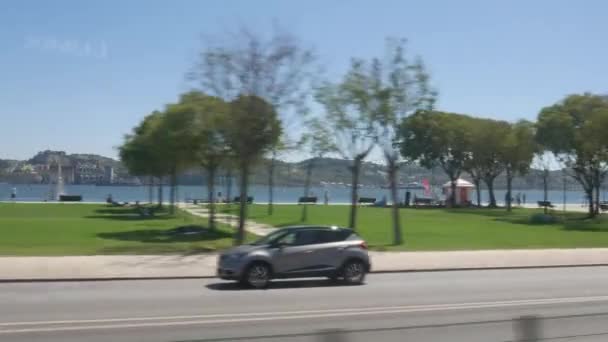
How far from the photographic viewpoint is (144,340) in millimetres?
10523

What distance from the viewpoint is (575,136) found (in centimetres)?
5462

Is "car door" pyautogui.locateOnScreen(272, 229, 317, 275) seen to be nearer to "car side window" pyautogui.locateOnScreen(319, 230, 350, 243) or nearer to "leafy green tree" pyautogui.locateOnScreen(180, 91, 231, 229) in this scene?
"car side window" pyautogui.locateOnScreen(319, 230, 350, 243)

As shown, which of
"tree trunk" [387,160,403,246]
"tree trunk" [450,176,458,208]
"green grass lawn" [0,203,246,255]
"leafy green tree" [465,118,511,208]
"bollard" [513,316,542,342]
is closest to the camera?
"bollard" [513,316,542,342]

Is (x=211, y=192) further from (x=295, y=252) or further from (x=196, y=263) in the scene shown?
(x=295, y=252)

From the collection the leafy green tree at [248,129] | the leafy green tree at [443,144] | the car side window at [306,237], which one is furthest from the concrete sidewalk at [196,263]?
the leafy green tree at [443,144]

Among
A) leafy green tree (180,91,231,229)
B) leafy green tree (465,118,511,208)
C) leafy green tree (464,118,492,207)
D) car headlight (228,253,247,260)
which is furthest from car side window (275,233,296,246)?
leafy green tree (464,118,492,207)

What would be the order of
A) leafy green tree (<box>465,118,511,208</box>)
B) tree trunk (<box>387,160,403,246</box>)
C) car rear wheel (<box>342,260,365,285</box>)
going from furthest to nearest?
1. leafy green tree (<box>465,118,511,208</box>)
2. tree trunk (<box>387,160,403,246</box>)
3. car rear wheel (<box>342,260,365,285</box>)

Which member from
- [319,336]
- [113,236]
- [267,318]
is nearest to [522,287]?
[267,318]

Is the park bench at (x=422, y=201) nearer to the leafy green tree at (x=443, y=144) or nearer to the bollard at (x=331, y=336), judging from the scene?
the leafy green tree at (x=443, y=144)

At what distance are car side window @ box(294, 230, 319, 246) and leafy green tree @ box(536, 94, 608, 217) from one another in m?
36.9

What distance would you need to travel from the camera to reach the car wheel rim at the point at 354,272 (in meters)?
19.7

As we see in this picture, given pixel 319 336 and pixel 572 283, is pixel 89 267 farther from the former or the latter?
pixel 319 336

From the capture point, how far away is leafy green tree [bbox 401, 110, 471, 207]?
73.6 m

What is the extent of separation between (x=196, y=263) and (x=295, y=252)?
5.00m
